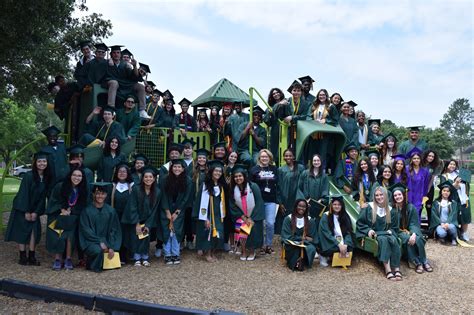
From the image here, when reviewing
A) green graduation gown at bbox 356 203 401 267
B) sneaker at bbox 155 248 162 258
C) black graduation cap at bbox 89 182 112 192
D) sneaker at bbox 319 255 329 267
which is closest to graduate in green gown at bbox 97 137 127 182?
black graduation cap at bbox 89 182 112 192

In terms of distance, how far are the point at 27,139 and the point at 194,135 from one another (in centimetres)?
3310

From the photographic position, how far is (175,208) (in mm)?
6840

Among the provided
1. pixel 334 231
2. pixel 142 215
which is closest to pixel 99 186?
pixel 142 215

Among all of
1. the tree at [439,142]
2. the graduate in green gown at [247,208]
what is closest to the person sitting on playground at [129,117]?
the graduate in green gown at [247,208]

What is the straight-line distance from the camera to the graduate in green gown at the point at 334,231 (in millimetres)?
6473

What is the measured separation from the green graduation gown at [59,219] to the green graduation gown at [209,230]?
1831 millimetres

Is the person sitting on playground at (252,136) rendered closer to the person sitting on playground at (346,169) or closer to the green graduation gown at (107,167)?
the person sitting on playground at (346,169)

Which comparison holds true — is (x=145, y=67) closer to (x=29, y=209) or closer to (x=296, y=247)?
(x=29, y=209)

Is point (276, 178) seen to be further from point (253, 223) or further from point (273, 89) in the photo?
point (273, 89)

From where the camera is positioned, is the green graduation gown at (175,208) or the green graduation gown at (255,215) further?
the green graduation gown at (255,215)

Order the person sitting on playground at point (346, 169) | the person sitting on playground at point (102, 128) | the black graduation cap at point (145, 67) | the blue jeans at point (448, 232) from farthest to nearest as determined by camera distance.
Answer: the black graduation cap at point (145, 67) < the blue jeans at point (448, 232) < the person sitting on playground at point (346, 169) < the person sitting on playground at point (102, 128)

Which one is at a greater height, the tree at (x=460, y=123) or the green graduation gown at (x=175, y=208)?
the tree at (x=460, y=123)

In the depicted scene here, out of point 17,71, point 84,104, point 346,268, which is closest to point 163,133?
point 84,104

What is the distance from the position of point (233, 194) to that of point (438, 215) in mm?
4487
